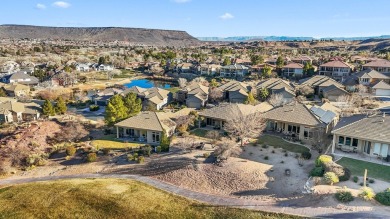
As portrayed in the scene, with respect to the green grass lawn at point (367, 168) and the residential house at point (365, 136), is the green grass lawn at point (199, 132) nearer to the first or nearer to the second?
the residential house at point (365, 136)

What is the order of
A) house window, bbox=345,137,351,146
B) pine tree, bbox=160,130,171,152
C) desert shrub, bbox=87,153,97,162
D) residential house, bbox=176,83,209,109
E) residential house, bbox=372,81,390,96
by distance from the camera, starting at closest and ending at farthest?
house window, bbox=345,137,351,146 → desert shrub, bbox=87,153,97,162 → pine tree, bbox=160,130,171,152 → residential house, bbox=176,83,209,109 → residential house, bbox=372,81,390,96

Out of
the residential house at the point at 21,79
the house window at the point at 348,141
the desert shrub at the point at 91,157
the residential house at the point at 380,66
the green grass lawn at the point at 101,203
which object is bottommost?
the green grass lawn at the point at 101,203

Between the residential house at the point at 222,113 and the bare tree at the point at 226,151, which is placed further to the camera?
the residential house at the point at 222,113

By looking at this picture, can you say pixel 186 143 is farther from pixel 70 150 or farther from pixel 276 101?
pixel 276 101

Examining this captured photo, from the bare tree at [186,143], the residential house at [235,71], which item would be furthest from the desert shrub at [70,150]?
the residential house at [235,71]

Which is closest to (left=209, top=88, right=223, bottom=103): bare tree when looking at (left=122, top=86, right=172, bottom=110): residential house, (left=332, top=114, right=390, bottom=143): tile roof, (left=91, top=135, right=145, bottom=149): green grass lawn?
(left=122, top=86, right=172, bottom=110): residential house

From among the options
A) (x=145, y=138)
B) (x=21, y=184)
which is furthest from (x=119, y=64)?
(x=21, y=184)

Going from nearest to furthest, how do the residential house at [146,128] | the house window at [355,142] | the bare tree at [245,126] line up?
the house window at [355,142]
the bare tree at [245,126]
the residential house at [146,128]

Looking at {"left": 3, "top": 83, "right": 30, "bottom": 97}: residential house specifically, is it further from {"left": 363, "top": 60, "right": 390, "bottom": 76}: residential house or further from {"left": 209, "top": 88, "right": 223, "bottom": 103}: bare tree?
{"left": 363, "top": 60, "right": 390, "bottom": 76}: residential house
